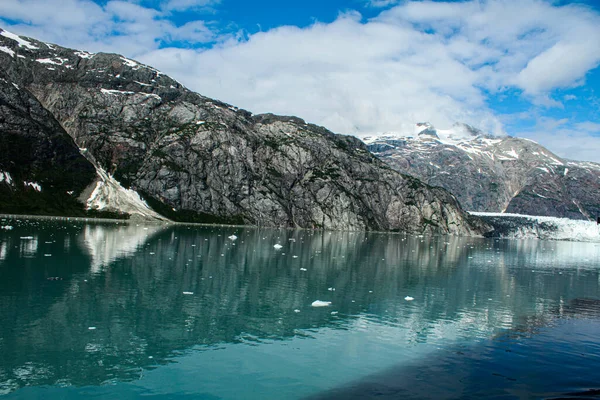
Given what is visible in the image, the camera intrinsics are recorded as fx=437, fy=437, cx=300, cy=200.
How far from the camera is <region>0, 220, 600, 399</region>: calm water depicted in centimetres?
2298

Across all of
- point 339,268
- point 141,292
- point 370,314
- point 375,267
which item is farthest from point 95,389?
point 375,267

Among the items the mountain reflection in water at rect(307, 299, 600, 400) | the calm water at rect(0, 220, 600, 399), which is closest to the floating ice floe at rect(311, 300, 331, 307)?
the calm water at rect(0, 220, 600, 399)

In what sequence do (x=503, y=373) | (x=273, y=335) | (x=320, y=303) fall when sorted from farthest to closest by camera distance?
(x=320, y=303), (x=273, y=335), (x=503, y=373)

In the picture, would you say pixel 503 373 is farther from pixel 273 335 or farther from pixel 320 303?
pixel 320 303

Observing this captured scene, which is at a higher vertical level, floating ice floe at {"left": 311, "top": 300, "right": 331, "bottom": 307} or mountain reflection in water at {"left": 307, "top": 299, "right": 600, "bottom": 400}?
floating ice floe at {"left": 311, "top": 300, "right": 331, "bottom": 307}

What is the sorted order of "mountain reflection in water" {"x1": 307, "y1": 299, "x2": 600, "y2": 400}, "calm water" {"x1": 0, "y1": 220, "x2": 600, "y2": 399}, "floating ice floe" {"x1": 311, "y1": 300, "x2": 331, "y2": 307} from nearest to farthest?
1. "calm water" {"x1": 0, "y1": 220, "x2": 600, "y2": 399}
2. "mountain reflection in water" {"x1": 307, "y1": 299, "x2": 600, "y2": 400}
3. "floating ice floe" {"x1": 311, "y1": 300, "x2": 331, "y2": 307}

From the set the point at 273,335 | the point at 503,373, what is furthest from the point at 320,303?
the point at 503,373

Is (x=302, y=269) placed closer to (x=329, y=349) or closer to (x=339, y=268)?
(x=339, y=268)

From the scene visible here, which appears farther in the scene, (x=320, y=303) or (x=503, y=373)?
(x=320, y=303)

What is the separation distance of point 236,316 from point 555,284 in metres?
56.3

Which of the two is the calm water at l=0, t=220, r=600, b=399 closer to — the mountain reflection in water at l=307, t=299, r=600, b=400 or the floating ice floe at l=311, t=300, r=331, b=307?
the mountain reflection in water at l=307, t=299, r=600, b=400

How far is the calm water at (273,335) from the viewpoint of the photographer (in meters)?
23.0

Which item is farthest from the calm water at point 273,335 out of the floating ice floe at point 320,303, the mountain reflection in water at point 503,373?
the floating ice floe at point 320,303

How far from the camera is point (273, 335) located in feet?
105
